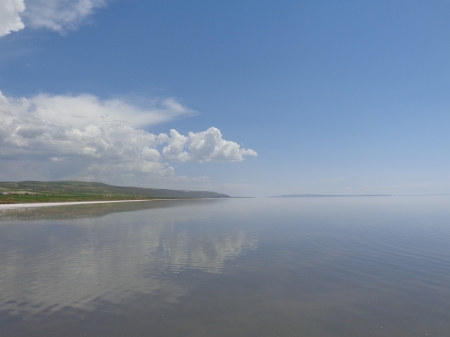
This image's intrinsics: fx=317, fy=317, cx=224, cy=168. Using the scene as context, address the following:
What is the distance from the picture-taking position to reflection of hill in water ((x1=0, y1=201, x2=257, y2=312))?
44.0 ft

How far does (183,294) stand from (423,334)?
8676 mm

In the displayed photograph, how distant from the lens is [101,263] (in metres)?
18.9

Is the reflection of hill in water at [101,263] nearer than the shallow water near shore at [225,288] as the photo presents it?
No

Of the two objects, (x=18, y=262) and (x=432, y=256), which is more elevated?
(x=432, y=256)

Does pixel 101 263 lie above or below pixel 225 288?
below

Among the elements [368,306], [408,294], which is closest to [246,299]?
[368,306]

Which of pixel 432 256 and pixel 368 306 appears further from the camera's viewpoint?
pixel 432 256

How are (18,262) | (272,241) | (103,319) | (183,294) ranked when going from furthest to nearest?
(272,241), (18,262), (183,294), (103,319)

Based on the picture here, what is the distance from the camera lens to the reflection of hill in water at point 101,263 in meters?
13.4

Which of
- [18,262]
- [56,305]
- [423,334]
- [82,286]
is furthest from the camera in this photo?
[18,262]

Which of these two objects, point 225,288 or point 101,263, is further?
point 101,263

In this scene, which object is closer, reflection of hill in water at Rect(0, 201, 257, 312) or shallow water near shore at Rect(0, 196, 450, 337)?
shallow water near shore at Rect(0, 196, 450, 337)

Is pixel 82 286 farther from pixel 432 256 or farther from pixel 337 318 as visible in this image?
pixel 432 256

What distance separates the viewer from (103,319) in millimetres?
10867
